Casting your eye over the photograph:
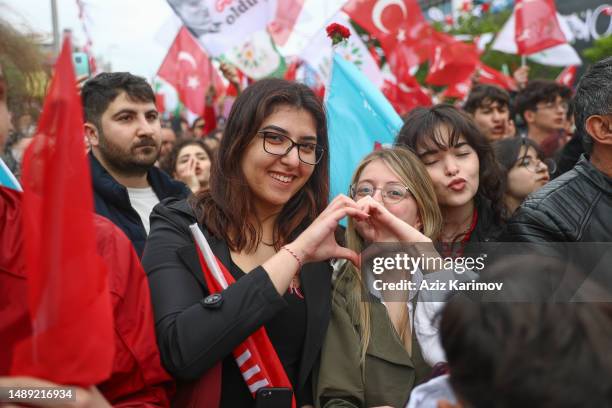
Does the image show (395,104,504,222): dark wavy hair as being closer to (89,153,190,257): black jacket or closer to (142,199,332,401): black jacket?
(142,199,332,401): black jacket

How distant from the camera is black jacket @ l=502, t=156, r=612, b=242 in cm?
233

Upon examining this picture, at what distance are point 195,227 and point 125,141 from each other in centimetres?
199

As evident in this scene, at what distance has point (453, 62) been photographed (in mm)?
8359

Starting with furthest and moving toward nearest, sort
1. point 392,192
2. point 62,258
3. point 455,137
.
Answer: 1. point 455,137
2. point 392,192
3. point 62,258

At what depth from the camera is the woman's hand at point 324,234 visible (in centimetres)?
201

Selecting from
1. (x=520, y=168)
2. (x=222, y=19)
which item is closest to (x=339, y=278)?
(x=520, y=168)

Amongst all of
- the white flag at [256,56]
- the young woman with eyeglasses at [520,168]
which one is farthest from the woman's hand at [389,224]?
the white flag at [256,56]

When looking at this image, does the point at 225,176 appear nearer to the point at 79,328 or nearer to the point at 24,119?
the point at 24,119

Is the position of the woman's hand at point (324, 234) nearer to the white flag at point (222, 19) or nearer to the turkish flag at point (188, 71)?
the white flag at point (222, 19)

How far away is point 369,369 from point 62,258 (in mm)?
1181

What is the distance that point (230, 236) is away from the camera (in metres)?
2.23

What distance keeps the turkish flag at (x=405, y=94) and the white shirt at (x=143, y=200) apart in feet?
12.6

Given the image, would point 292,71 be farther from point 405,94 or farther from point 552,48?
point 552,48

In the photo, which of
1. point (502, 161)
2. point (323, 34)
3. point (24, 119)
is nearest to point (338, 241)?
point (24, 119)
